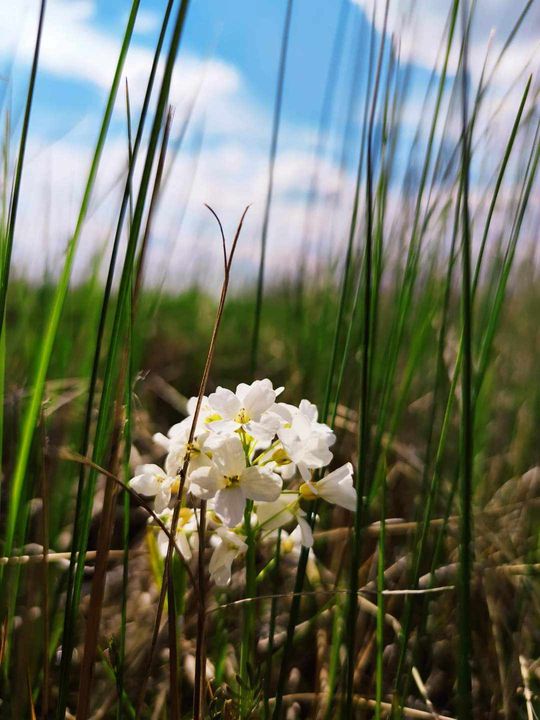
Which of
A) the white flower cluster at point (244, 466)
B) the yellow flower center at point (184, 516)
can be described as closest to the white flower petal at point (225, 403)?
the white flower cluster at point (244, 466)

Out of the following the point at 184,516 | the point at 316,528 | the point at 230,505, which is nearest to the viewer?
the point at 230,505

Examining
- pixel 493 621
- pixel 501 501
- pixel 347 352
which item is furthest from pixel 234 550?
pixel 501 501

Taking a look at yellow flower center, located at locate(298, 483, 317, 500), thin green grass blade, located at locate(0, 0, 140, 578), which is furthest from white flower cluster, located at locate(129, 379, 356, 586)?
thin green grass blade, located at locate(0, 0, 140, 578)

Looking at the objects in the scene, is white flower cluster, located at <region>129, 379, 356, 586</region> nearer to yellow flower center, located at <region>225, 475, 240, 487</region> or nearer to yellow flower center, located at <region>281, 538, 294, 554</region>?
yellow flower center, located at <region>225, 475, 240, 487</region>

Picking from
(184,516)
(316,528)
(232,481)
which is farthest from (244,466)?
(316,528)

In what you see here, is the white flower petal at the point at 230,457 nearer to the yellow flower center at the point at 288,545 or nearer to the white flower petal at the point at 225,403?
the white flower petal at the point at 225,403

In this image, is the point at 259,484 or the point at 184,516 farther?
the point at 184,516

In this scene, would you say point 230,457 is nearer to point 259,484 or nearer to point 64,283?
point 259,484
